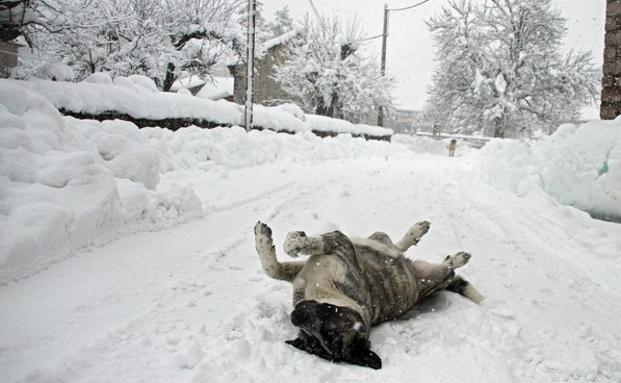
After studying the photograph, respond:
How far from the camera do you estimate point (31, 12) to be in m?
7.10

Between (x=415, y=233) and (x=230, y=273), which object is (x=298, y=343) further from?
(x=415, y=233)

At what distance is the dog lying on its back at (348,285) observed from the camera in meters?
1.86

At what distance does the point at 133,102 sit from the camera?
8328 mm

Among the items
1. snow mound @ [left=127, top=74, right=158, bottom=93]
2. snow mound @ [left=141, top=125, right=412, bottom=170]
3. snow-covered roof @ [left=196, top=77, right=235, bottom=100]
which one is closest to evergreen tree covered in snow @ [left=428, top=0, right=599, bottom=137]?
snow-covered roof @ [left=196, top=77, right=235, bottom=100]

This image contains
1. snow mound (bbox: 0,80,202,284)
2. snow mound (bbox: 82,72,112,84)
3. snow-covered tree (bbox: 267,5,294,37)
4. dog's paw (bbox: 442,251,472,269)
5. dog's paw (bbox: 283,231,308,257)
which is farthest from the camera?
snow-covered tree (bbox: 267,5,294,37)

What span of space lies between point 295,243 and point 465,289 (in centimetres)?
128

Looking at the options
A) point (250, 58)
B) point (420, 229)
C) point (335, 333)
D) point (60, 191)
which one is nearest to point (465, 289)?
point (420, 229)

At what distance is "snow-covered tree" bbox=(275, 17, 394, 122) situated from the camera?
2759 cm

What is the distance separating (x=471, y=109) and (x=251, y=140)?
24.3 metres

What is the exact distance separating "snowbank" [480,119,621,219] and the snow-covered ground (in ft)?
0.08

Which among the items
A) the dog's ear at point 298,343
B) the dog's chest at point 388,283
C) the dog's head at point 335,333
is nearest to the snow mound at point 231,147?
the dog's chest at point 388,283

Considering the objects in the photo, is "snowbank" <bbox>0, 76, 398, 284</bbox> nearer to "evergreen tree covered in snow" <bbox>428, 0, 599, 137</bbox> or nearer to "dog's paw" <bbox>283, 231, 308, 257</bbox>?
"dog's paw" <bbox>283, 231, 308, 257</bbox>

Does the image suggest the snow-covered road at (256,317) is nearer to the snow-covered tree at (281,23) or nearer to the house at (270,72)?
the house at (270,72)

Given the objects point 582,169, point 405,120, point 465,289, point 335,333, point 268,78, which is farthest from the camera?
point 405,120
